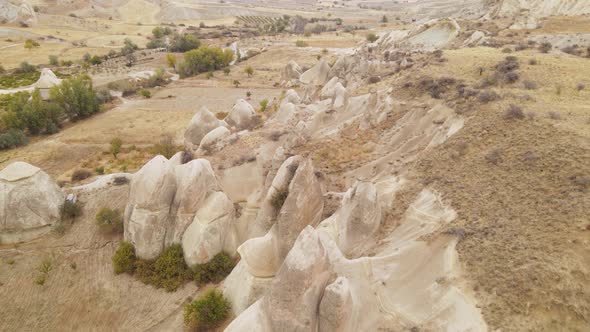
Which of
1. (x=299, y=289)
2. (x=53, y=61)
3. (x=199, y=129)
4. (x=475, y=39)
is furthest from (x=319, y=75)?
(x=53, y=61)

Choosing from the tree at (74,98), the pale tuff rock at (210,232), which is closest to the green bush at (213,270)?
the pale tuff rock at (210,232)

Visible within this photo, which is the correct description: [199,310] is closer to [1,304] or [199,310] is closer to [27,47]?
[1,304]

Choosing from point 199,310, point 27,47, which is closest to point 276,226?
point 199,310

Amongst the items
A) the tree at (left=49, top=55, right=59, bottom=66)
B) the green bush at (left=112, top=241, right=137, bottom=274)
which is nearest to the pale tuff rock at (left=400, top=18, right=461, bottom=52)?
the green bush at (left=112, top=241, right=137, bottom=274)

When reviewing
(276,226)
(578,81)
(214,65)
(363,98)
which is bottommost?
(214,65)

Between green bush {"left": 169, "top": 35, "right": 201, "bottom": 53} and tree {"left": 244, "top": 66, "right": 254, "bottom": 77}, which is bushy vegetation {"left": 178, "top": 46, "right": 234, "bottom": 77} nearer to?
tree {"left": 244, "top": 66, "right": 254, "bottom": 77}

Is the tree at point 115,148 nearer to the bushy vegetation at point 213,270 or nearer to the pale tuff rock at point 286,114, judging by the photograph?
the pale tuff rock at point 286,114

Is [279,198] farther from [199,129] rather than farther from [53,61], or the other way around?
[53,61]
